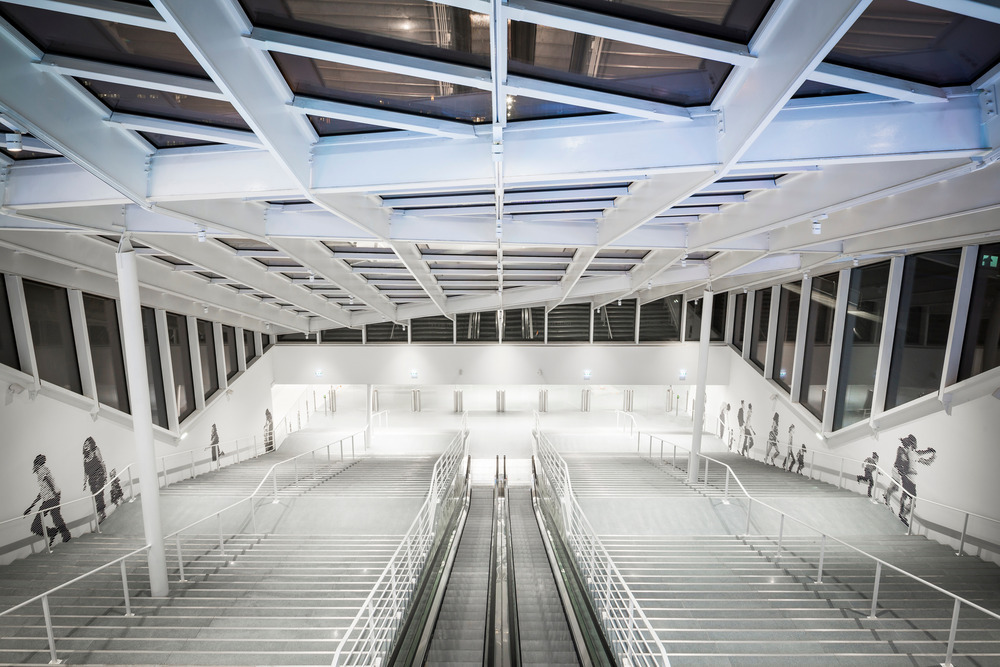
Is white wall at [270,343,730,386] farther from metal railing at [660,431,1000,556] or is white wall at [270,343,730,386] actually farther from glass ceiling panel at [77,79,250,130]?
glass ceiling panel at [77,79,250,130]

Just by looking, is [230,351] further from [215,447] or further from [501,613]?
[501,613]

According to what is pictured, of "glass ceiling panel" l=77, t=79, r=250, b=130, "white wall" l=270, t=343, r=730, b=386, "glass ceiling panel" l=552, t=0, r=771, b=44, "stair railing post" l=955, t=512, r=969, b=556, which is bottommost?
"stair railing post" l=955, t=512, r=969, b=556

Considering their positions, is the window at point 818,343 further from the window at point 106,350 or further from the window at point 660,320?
the window at point 106,350

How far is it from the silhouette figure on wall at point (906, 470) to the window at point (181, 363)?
17227mm

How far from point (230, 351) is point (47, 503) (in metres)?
7.96

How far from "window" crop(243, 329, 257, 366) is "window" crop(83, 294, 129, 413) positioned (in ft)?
20.6

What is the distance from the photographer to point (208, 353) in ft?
47.4

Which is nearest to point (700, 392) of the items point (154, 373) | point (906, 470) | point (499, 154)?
point (906, 470)

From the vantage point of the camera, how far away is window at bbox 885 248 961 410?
→ 8.28 metres

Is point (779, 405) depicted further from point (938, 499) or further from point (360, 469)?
point (360, 469)

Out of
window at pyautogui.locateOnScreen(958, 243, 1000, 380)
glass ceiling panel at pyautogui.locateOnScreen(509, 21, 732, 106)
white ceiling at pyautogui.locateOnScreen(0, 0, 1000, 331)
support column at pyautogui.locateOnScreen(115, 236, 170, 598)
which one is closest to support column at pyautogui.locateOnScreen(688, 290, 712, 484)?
white ceiling at pyautogui.locateOnScreen(0, 0, 1000, 331)

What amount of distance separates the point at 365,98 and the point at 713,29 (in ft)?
7.59

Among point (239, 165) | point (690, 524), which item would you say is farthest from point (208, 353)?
point (690, 524)

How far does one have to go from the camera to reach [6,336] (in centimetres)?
775
